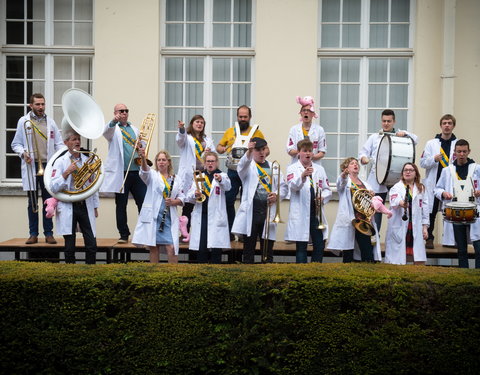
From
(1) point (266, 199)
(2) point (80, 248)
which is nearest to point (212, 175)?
(1) point (266, 199)

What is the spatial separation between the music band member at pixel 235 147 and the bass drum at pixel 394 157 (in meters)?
1.75

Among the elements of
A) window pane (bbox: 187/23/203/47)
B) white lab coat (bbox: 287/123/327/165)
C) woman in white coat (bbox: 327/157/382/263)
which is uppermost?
window pane (bbox: 187/23/203/47)

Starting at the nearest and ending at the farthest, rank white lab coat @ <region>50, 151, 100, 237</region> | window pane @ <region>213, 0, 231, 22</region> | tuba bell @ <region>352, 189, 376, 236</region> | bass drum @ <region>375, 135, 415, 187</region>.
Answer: white lab coat @ <region>50, 151, 100, 237</region> → tuba bell @ <region>352, 189, 376, 236</region> → bass drum @ <region>375, 135, 415, 187</region> → window pane @ <region>213, 0, 231, 22</region>

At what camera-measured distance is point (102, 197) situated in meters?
12.3

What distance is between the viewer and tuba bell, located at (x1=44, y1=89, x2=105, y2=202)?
30.7ft

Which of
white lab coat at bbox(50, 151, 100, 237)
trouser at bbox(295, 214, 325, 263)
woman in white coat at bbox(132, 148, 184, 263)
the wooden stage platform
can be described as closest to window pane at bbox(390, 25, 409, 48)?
the wooden stage platform

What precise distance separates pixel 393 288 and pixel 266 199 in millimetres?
3894

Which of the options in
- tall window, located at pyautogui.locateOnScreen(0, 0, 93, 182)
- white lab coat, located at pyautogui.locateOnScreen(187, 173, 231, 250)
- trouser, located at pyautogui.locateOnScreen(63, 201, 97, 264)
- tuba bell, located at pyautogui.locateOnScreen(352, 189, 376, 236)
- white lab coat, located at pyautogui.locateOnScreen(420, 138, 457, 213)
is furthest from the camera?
tall window, located at pyautogui.locateOnScreen(0, 0, 93, 182)

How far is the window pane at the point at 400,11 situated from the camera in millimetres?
12555

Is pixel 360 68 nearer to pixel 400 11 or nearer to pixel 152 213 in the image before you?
pixel 400 11

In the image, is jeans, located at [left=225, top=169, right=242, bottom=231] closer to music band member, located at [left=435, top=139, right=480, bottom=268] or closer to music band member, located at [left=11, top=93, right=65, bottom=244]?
music band member, located at [left=11, top=93, right=65, bottom=244]

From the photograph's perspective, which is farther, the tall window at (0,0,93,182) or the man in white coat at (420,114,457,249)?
the tall window at (0,0,93,182)

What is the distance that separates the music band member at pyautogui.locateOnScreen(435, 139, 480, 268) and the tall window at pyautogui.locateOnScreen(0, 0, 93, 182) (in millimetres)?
5989

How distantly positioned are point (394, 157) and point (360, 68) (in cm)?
322
